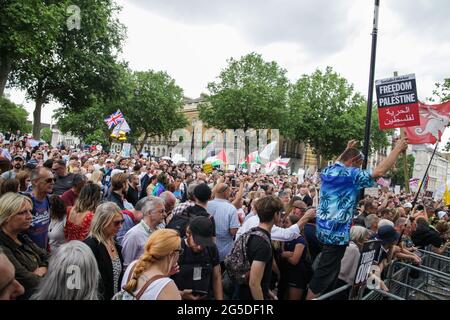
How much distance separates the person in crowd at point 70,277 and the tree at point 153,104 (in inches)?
1937

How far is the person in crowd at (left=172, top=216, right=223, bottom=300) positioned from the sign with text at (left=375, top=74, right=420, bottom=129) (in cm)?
402

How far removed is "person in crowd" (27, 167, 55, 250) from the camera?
4172 millimetres

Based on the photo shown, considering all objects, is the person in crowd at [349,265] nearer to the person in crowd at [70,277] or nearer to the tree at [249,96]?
the person in crowd at [70,277]

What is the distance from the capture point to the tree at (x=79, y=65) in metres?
24.2

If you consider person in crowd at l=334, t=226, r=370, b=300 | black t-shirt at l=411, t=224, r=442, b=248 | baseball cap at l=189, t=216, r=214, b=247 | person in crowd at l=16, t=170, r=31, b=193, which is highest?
person in crowd at l=16, t=170, r=31, b=193

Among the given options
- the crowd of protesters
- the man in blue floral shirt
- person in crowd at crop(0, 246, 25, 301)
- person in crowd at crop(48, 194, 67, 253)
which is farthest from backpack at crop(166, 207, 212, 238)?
person in crowd at crop(0, 246, 25, 301)

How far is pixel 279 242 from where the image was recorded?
4414mm

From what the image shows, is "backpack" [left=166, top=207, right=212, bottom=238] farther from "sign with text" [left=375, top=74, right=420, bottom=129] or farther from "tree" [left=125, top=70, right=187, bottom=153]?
"tree" [left=125, top=70, right=187, bottom=153]

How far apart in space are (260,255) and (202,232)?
1.91ft

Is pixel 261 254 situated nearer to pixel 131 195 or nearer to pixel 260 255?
pixel 260 255

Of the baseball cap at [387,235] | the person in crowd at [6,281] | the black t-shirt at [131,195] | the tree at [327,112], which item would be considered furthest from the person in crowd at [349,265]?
the tree at [327,112]
